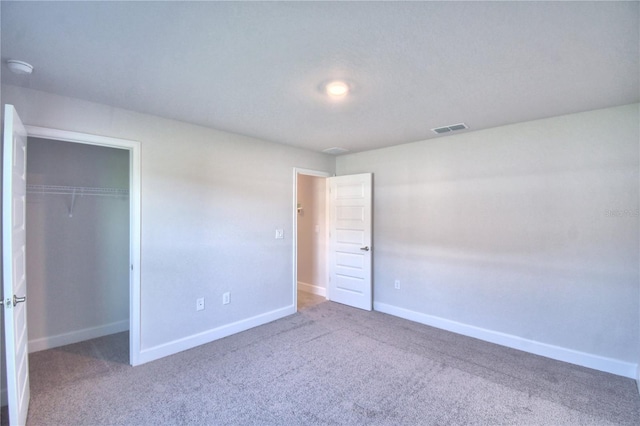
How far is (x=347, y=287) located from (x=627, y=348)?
3111mm

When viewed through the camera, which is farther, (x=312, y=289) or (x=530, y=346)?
(x=312, y=289)

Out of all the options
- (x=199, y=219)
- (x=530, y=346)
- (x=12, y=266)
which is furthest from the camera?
(x=199, y=219)

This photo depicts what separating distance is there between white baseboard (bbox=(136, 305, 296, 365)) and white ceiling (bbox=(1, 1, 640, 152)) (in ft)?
7.66

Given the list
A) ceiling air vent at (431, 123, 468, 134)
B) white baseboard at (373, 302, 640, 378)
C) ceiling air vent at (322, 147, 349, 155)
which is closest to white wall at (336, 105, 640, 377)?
white baseboard at (373, 302, 640, 378)

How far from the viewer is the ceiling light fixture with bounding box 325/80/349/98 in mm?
2250

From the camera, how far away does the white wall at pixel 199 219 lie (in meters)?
2.82

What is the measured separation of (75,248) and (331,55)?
3.52 m

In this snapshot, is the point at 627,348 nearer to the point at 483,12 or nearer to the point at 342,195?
the point at 483,12

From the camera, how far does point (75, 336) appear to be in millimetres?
3385

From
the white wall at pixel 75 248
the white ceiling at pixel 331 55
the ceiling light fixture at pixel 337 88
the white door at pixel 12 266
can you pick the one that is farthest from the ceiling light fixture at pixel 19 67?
the ceiling light fixture at pixel 337 88

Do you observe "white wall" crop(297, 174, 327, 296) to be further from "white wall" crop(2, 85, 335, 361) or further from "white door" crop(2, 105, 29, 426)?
"white door" crop(2, 105, 29, 426)

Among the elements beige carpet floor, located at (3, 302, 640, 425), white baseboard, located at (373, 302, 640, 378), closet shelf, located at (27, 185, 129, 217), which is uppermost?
closet shelf, located at (27, 185, 129, 217)

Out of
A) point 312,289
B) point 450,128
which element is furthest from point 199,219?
point 450,128

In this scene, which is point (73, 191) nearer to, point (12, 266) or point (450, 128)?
point (12, 266)
